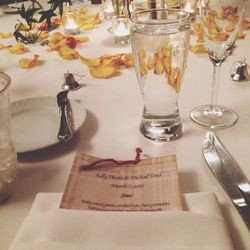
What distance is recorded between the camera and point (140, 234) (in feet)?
1.28

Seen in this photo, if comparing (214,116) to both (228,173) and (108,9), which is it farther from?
(108,9)

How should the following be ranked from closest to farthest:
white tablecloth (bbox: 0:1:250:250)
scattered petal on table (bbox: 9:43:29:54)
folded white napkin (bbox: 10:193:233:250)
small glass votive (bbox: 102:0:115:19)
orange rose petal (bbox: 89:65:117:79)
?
1. folded white napkin (bbox: 10:193:233:250)
2. white tablecloth (bbox: 0:1:250:250)
3. orange rose petal (bbox: 89:65:117:79)
4. scattered petal on table (bbox: 9:43:29:54)
5. small glass votive (bbox: 102:0:115:19)

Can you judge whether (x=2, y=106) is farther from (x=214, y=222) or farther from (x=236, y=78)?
(x=236, y=78)

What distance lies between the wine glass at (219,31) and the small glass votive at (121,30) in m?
0.55

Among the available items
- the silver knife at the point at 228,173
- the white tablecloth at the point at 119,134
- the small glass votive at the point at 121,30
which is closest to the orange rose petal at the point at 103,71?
the white tablecloth at the point at 119,134

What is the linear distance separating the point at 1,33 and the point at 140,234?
1.18 m

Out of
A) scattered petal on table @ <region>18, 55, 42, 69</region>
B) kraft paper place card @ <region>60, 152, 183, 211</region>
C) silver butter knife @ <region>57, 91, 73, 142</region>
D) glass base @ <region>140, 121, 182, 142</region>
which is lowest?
scattered petal on table @ <region>18, 55, 42, 69</region>

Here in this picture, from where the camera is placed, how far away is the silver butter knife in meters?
0.62

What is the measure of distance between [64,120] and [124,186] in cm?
21

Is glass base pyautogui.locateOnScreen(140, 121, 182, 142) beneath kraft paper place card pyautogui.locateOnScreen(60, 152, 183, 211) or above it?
beneath

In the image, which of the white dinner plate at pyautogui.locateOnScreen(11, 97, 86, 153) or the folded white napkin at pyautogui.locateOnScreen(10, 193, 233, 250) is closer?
the folded white napkin at pyautogui.locateOnScreen(10, 193, 233, 250)

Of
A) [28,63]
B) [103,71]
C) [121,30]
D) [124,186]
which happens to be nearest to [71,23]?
[121,30]

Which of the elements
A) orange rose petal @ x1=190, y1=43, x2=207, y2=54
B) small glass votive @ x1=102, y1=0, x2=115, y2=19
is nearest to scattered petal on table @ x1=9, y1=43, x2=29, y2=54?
small glass votive @ x1=102, y1=0, x2=115, y2=19

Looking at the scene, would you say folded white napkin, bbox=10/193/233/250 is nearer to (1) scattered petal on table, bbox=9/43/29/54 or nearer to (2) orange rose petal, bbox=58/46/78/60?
(2) orange rose petal, bbox=58/46/78/60
